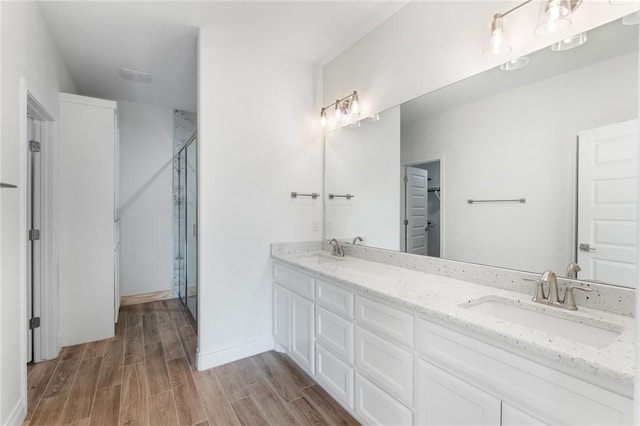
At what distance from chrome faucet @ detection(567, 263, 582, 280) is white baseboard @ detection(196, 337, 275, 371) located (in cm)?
215

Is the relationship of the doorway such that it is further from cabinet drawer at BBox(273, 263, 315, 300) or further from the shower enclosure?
the shower enclosure

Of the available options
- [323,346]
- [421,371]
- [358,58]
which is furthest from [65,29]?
[421,371]

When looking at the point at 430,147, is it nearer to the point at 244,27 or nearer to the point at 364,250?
the point at 364,250

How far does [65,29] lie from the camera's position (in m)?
2.24

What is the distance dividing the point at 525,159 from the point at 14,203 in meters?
2.76

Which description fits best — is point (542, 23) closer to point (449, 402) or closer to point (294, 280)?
point (449, 402)

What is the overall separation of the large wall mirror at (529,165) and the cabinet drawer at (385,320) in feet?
2.01

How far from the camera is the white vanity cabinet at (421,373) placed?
2.87 ft

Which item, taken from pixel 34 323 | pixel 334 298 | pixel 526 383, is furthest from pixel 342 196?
pixel 34 323

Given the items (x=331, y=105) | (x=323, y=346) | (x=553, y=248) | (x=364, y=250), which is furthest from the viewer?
(x=331, y=105)

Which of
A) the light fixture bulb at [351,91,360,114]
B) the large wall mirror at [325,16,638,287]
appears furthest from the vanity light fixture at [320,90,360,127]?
the large wall mirror at [325,16,638,287]

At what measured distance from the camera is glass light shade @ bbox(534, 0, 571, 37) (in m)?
1.25

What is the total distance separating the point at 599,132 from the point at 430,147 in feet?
2.76

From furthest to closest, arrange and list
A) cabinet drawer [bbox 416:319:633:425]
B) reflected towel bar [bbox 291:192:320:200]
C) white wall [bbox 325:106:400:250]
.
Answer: reflected towel bar [bbox 291:192:320:200], white wall [bbox 325:106:400:250], cabinet drawer [bbox 416:319:633:425]
